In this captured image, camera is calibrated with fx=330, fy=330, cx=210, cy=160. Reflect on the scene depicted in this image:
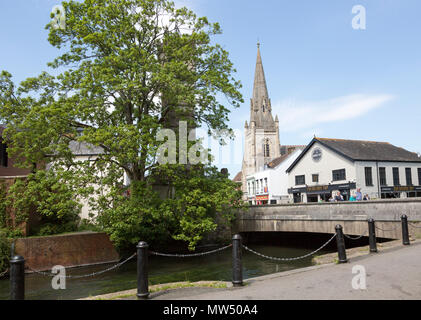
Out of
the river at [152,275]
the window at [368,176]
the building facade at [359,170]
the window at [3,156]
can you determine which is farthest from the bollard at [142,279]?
the window at [368,176]

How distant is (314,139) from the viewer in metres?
40.1

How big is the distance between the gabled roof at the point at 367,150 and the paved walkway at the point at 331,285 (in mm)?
28523

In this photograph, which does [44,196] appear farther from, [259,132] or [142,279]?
[259,132]

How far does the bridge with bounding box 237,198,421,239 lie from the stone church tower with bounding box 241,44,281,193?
61.3 meters

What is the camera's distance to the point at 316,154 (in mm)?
40438

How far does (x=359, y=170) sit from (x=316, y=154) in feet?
21.6

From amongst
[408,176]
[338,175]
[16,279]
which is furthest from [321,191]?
[16,279]

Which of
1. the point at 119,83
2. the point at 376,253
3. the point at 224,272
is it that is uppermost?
the point at 119,83

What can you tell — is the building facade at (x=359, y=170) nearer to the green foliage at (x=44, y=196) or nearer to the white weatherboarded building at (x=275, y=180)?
the white weatherboarded building at (x=275, y=180)

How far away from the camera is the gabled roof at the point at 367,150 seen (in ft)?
118

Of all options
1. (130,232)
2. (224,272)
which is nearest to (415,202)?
(224,272)

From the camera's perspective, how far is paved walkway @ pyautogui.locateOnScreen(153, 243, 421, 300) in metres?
6.12

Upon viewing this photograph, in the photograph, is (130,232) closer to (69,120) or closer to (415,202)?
(69,120)
